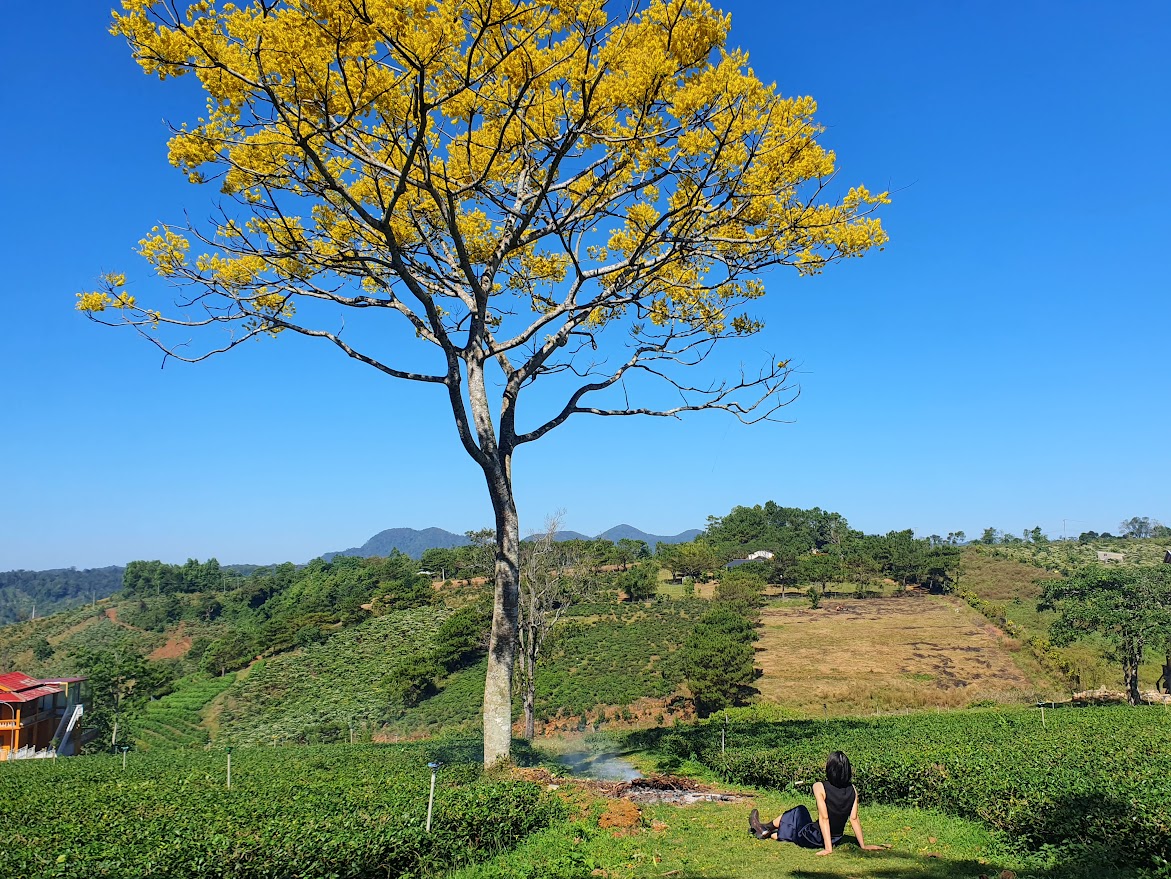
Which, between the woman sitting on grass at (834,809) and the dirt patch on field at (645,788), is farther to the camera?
the dirt patch on field at (645,788)

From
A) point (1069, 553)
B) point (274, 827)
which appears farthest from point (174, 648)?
point (1069, 553)

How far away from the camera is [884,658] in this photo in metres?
49.2

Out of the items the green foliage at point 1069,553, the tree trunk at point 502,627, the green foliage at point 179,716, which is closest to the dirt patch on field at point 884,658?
the green foliage at point 1069,553

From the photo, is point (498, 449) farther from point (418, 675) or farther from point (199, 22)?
point (418, 675)

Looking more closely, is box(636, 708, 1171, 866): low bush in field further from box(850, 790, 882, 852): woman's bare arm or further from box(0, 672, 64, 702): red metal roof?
box(0, 672, 64, 702): red metal roof

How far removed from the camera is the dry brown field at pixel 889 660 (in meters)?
38.3

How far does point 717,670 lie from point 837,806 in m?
33.6

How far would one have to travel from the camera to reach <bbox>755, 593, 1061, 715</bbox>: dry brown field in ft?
126

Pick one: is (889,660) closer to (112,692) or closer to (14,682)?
(14,682)

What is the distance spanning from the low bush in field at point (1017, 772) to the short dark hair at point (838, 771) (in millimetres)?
1841

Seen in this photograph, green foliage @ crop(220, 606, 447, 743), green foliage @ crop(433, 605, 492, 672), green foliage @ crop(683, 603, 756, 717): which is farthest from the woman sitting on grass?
green foliage @ crop(433, 605, 492, 672)

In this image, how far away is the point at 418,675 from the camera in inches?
1828

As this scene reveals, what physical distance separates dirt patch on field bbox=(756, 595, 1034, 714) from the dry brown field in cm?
6

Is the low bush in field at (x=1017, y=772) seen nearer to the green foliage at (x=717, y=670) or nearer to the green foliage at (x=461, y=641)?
the green foliage at (x=717, y=670)
